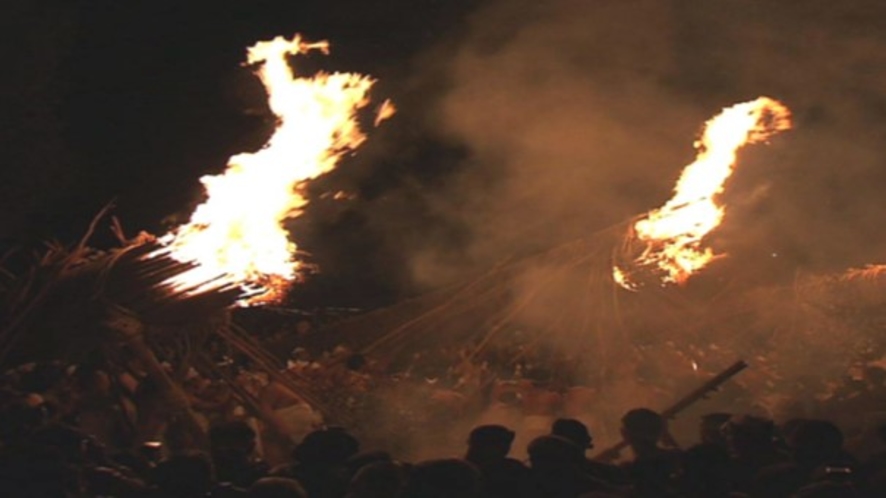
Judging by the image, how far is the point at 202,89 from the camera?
6.94m

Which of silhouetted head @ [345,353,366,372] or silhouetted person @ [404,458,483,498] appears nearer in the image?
silhouetted person @ [404,458,483,498]

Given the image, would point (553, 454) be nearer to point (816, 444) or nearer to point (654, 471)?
point (654, 471)

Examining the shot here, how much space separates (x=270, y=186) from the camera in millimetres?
5367

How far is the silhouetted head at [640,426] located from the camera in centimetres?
440

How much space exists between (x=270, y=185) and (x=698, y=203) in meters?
3.44

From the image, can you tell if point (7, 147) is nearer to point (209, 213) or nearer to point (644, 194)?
point (209, 213)

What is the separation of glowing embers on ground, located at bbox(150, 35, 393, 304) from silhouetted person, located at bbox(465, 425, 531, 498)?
2.21 meters

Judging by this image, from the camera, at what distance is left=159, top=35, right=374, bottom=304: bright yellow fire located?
5.25m

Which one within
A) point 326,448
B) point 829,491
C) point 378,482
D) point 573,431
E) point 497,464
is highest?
point 573,431

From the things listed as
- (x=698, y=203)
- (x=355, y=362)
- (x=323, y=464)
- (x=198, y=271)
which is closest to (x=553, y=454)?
(x=323, y=464)

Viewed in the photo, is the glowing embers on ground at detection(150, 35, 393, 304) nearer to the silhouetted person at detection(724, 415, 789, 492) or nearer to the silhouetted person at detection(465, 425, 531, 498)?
the silhouetted person at detection(465, 425, 531, 498)

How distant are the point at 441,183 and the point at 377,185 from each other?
55 centimetres

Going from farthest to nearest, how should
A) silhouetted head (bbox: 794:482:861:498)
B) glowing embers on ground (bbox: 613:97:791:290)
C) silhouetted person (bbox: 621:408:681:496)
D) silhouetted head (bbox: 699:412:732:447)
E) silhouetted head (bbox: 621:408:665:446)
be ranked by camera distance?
glowing embers on ground (bbox: 613:97:791:290) < silhouetted head (bbox: 621:408:665:446) < silhouetted head (bbox: 699:412:732:447) < silhouetted person (bbox: 621:408:681:496) < silhouetted head (bbox: 794:482:861:498)

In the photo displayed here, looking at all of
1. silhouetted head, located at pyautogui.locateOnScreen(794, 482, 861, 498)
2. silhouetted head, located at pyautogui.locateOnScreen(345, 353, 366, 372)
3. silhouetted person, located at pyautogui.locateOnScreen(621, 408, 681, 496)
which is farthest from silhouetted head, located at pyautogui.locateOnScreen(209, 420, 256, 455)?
silhouetted head, located at pyautogui.locateOnScreen(345, 353, 366, 372)
